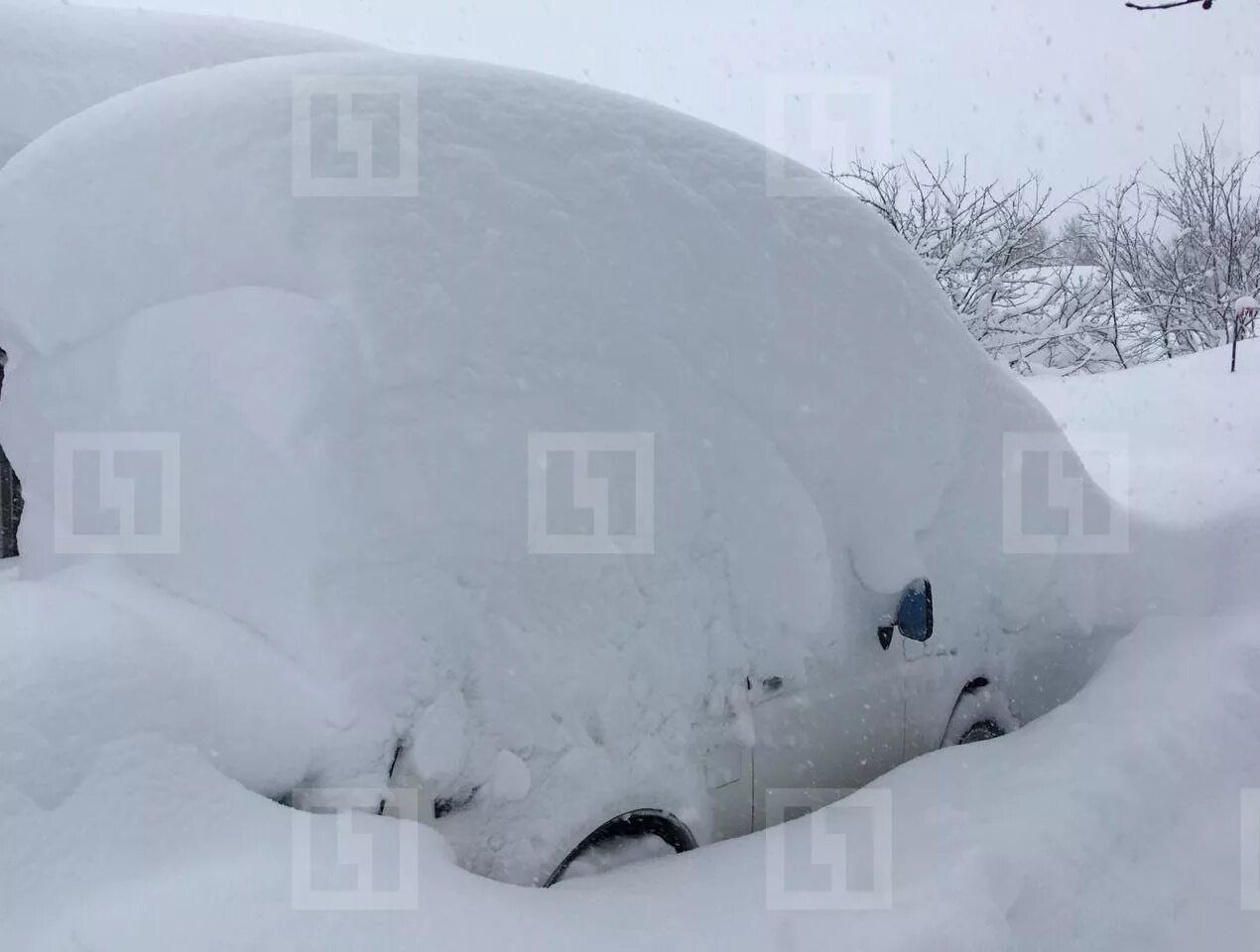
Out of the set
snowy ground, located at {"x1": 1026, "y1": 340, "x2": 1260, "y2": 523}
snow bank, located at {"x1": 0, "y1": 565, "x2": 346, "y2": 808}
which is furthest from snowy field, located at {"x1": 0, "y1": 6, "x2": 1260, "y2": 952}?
snowy ground, located at {"x1": 1026, "y1": 340, "x2": 1260, "y2": 523}

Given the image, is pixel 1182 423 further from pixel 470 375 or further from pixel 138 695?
pixel 138 695

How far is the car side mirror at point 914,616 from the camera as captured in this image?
3.16 m

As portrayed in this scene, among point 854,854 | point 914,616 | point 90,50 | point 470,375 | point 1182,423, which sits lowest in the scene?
point 854,854

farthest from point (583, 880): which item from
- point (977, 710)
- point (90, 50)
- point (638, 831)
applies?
point (90, 50)

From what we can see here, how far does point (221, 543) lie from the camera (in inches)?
88.8

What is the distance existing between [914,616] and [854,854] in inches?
33.1

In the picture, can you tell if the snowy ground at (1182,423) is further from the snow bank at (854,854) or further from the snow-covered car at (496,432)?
the snow-covered car at (496,432)

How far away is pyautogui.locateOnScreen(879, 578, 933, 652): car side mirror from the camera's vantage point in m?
3.16

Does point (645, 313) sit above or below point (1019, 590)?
above

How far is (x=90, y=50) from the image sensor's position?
7035mm

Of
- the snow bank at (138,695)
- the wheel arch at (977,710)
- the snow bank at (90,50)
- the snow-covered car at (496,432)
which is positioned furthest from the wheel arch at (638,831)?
the snow bank at (90,50)

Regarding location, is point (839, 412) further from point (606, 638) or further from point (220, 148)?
point (220, 148)

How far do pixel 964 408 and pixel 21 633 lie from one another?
110 inches

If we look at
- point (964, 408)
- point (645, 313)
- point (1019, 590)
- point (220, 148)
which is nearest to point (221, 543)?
point (220, 148)
